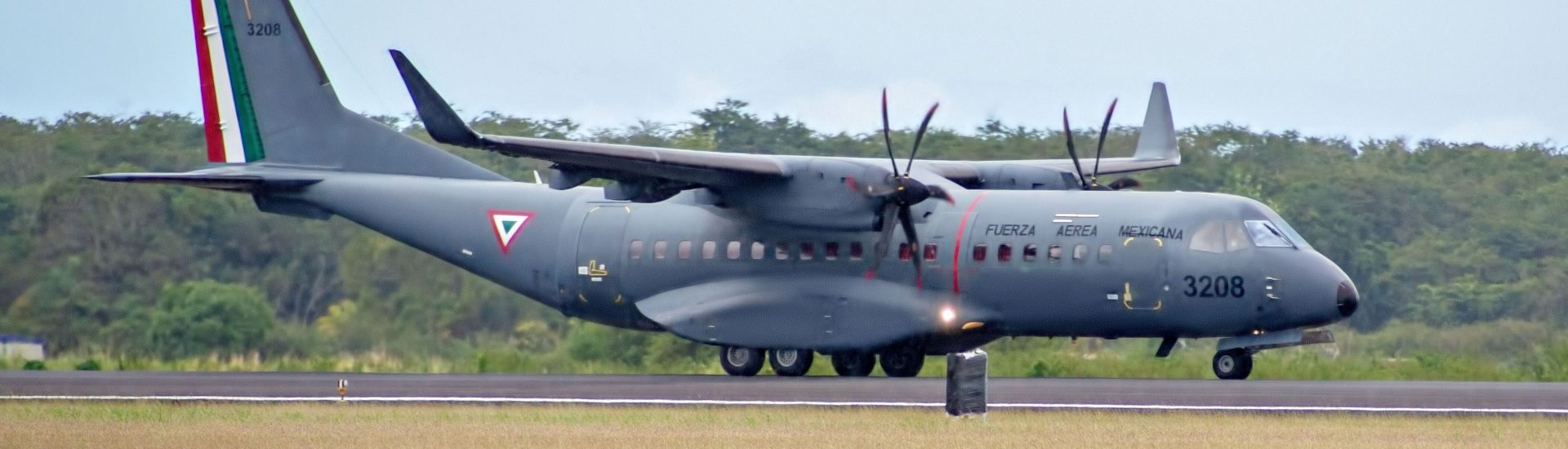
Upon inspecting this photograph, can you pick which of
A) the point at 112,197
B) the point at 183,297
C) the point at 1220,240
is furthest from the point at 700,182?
the point at 112,197

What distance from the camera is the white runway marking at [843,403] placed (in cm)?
1667

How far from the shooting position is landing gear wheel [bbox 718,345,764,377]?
25.2 meters

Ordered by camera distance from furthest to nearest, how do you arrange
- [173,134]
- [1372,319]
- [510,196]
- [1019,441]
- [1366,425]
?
[173,134] → [1372,319] → [510,196] → [1366,425] → [1019,441]

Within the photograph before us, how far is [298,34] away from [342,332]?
5203mm

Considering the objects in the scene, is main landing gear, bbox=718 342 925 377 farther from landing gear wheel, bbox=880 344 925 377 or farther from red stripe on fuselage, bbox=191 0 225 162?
red stripe on fuselage, bbox=191 0 225 162

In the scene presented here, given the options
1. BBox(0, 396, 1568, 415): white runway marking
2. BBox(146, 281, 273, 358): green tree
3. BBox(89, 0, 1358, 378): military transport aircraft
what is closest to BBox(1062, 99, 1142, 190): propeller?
BBox(89, 0, 1358, 378): military transport aircraft

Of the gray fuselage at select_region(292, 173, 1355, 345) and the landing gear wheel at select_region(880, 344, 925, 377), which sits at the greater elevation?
the gray fuselage at select_region(292, 173, 1355, 345)

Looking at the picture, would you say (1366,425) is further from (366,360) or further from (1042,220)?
(366,360)

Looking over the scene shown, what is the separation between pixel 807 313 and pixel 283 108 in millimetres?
7761

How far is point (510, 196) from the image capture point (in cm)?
2655

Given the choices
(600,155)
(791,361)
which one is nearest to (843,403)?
(600,155)

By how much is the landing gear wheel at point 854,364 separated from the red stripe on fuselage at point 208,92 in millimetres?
8763

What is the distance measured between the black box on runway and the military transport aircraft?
6524 millimetres

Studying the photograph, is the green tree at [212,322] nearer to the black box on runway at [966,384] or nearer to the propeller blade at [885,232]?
the propeller blade at [885,232]
